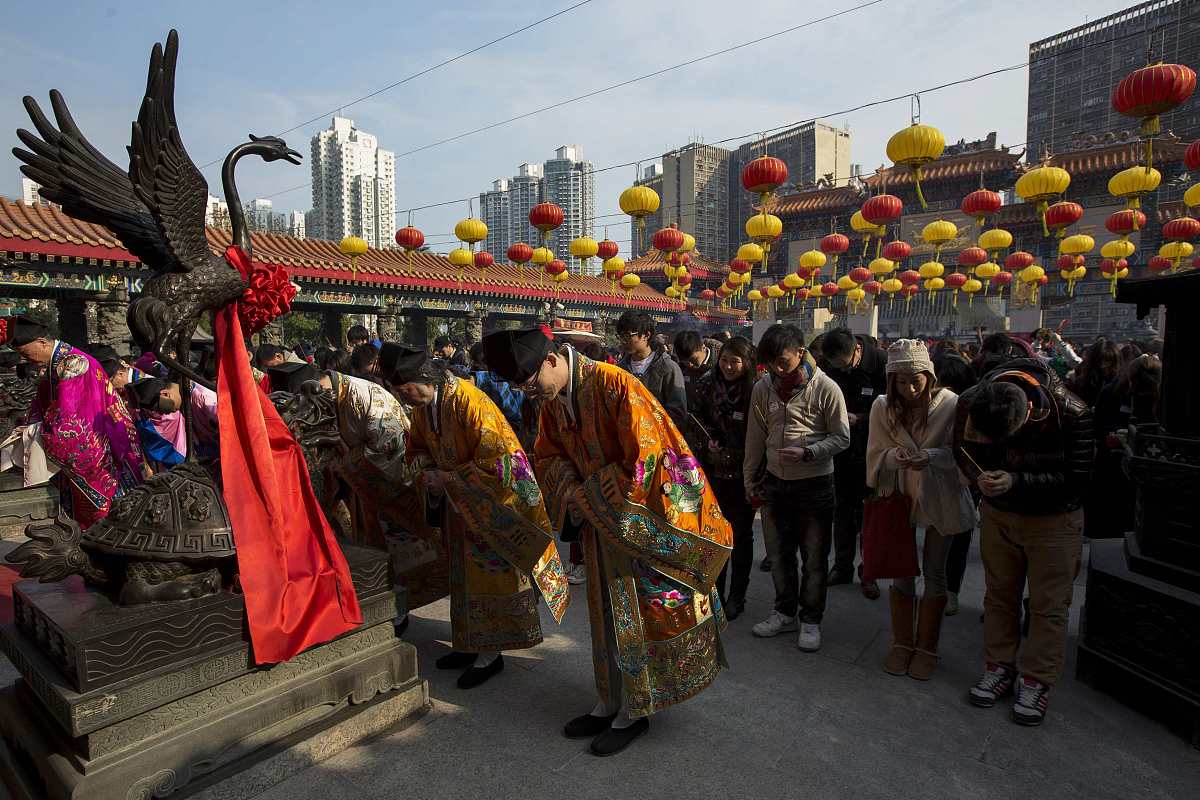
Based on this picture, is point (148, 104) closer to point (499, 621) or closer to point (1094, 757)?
point (499, 621)

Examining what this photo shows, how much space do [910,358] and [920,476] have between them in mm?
546

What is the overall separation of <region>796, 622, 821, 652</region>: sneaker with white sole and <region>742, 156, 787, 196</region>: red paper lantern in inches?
297

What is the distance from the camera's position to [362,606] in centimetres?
270

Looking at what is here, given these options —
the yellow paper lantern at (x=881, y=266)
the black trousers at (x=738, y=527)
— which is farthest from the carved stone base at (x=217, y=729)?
the yellow paper lantern at (x=881, y=266)

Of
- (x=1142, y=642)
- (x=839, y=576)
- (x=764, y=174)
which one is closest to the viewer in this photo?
(x=1142, y=642)

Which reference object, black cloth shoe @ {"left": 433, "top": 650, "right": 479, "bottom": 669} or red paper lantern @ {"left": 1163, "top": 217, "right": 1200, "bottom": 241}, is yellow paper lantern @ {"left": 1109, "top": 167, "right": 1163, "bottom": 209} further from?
black cloth shoe @ {"left": 433, "top": 650, "right": 479, "bottom": 669}

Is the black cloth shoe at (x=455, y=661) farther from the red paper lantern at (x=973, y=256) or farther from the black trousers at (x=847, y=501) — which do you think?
the red paper lantern at (x=973, y=256)

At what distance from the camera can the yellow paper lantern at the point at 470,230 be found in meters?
12.8

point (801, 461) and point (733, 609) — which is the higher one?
point (801, 461)

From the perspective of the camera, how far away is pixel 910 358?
3.02 metres

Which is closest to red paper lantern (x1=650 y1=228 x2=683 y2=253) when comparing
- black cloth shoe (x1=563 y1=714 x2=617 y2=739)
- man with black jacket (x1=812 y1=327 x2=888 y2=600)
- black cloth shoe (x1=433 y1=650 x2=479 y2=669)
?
man with black jacket (x1=812 y1=327 x2=888 y2=600)

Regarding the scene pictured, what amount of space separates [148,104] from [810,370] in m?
2.96

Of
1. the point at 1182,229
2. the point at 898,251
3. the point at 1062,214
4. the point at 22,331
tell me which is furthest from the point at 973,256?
the point at 22,331

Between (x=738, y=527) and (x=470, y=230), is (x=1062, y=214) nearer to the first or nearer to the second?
(x=470, y=230)
